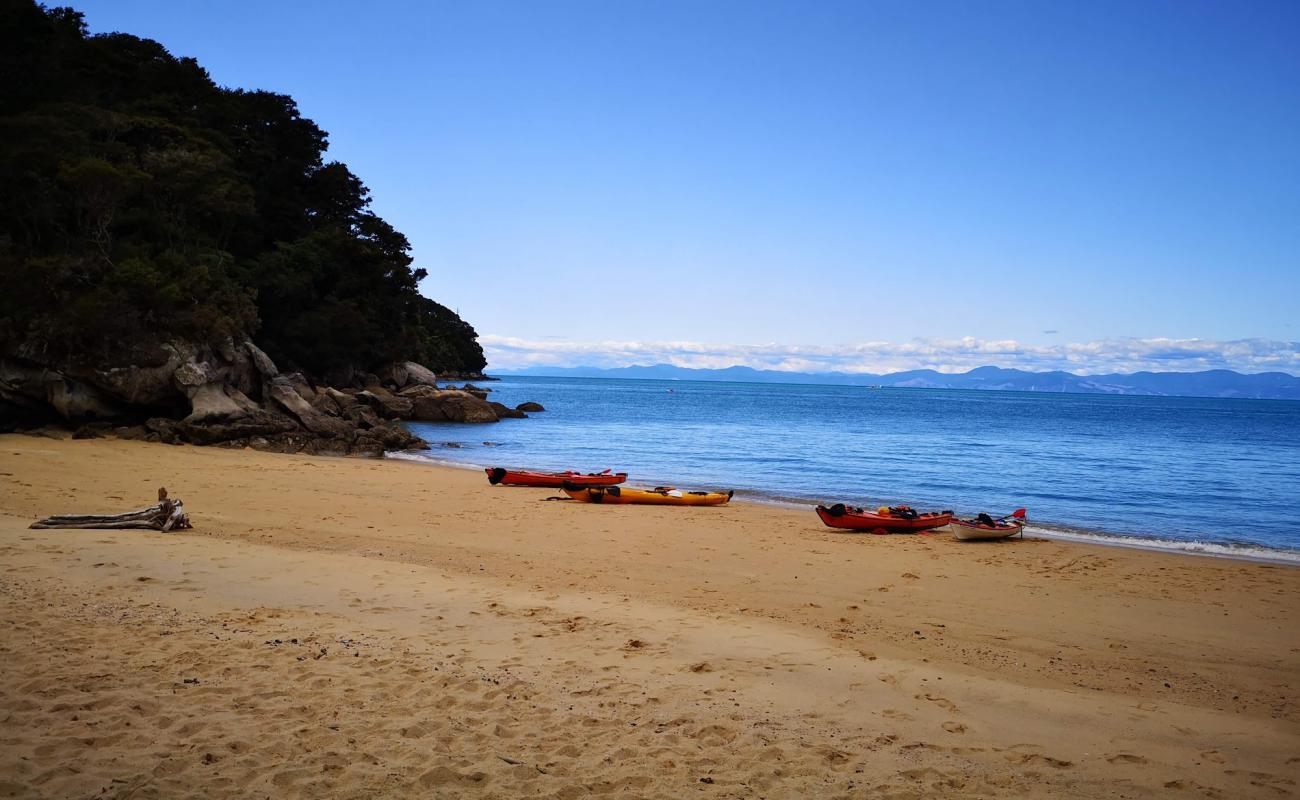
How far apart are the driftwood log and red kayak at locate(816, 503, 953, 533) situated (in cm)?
1102

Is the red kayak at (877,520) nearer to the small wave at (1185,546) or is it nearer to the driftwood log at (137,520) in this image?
the small wave at (1185,546)

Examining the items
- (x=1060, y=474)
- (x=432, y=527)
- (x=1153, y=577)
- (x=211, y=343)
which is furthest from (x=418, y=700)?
(x=1060, y=474)

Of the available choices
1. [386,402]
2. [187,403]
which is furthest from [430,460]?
[386,402]

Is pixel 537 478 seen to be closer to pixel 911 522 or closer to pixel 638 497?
pixel 638 497

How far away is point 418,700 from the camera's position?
16.9 feet

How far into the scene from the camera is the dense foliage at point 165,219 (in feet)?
76.4

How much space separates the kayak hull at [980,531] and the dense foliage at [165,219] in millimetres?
24247

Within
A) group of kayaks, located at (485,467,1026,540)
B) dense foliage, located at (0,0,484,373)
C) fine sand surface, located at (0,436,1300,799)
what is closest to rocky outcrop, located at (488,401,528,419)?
dense foliage, located at (0,0,484,373)

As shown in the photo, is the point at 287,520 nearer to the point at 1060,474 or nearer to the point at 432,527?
the point at 432,527

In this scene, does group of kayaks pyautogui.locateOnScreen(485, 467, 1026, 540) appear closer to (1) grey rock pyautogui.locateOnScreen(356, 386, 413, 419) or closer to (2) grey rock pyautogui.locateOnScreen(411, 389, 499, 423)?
(1) grey rock pyautogui.locateOnScreen(356, 386, 413, 419)

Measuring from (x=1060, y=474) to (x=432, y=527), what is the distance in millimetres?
23489

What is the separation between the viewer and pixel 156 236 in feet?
96.4

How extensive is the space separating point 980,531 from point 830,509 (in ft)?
9.28

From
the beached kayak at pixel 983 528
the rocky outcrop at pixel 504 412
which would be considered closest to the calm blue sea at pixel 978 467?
the rocky outcrop at pixel 504 412
